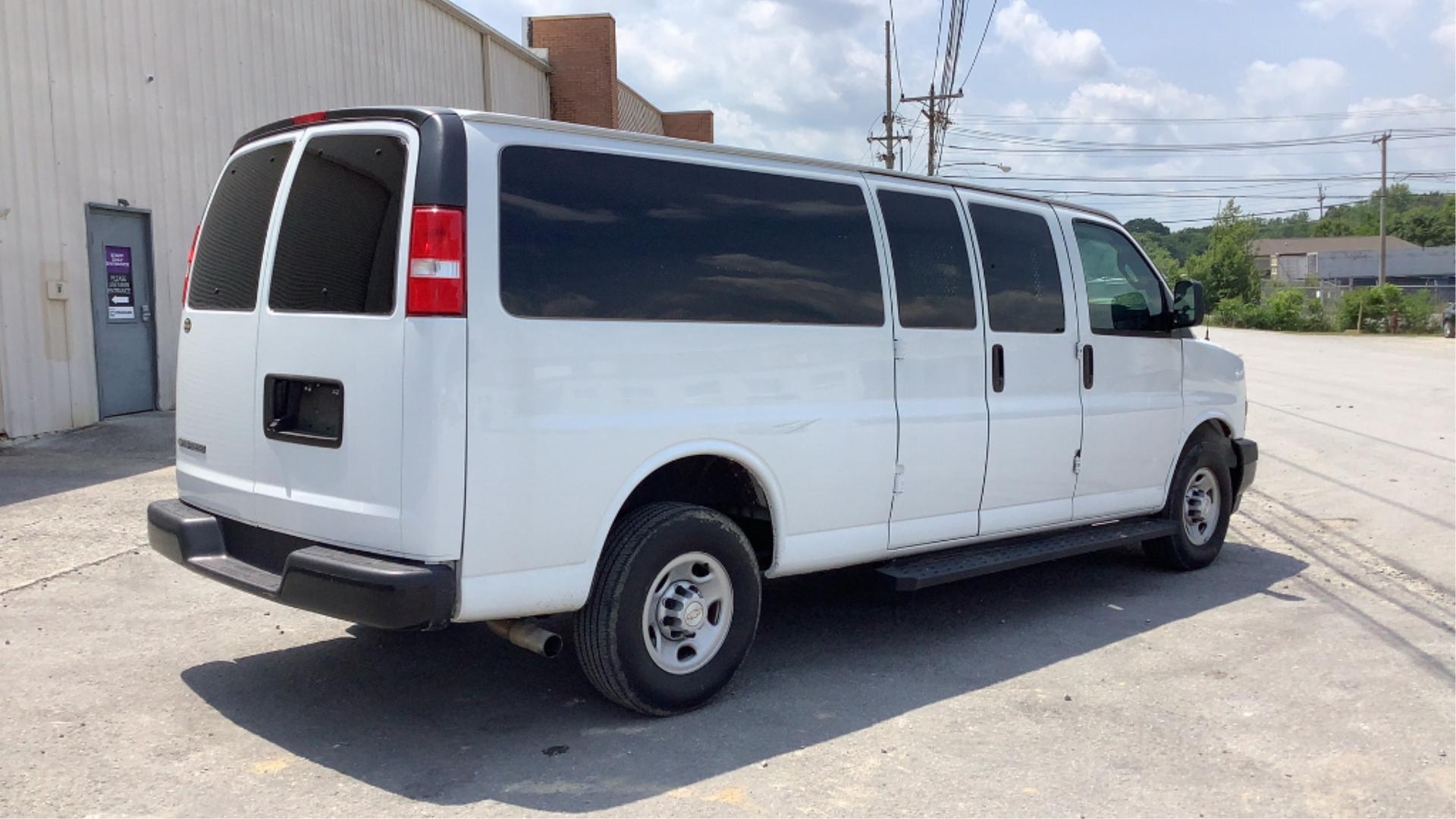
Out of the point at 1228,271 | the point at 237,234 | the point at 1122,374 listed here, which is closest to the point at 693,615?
the point at 237,234

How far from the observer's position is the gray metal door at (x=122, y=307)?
37.7ft

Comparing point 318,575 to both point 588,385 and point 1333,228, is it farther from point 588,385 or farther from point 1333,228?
point 1333,228

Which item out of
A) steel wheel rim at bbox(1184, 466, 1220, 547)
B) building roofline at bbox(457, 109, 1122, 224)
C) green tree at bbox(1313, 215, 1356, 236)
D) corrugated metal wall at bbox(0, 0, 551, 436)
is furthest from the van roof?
green tree at bbox(1313, 215, 1356, 236)

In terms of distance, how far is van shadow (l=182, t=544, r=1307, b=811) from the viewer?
417cm

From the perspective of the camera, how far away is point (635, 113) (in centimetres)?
2973

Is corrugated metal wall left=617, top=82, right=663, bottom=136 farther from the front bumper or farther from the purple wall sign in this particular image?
the front bumper

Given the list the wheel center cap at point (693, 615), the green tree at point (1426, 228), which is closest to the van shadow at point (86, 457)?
the wheel center cap at point (693, 615)

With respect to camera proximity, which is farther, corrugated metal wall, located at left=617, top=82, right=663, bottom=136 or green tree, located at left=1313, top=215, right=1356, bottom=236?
green tree, located at left=1313, top=215, right=1356, bottom=236

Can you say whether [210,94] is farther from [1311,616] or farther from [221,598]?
[1311,616]

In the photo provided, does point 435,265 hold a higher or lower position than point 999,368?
higher

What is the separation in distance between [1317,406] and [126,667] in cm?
1652

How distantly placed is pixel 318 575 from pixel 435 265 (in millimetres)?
1134

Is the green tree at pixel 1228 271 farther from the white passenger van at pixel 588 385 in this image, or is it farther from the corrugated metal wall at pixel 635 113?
the white passenger van at pixel 588 385

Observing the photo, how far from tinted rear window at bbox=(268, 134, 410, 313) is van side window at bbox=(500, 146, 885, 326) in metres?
0.40
